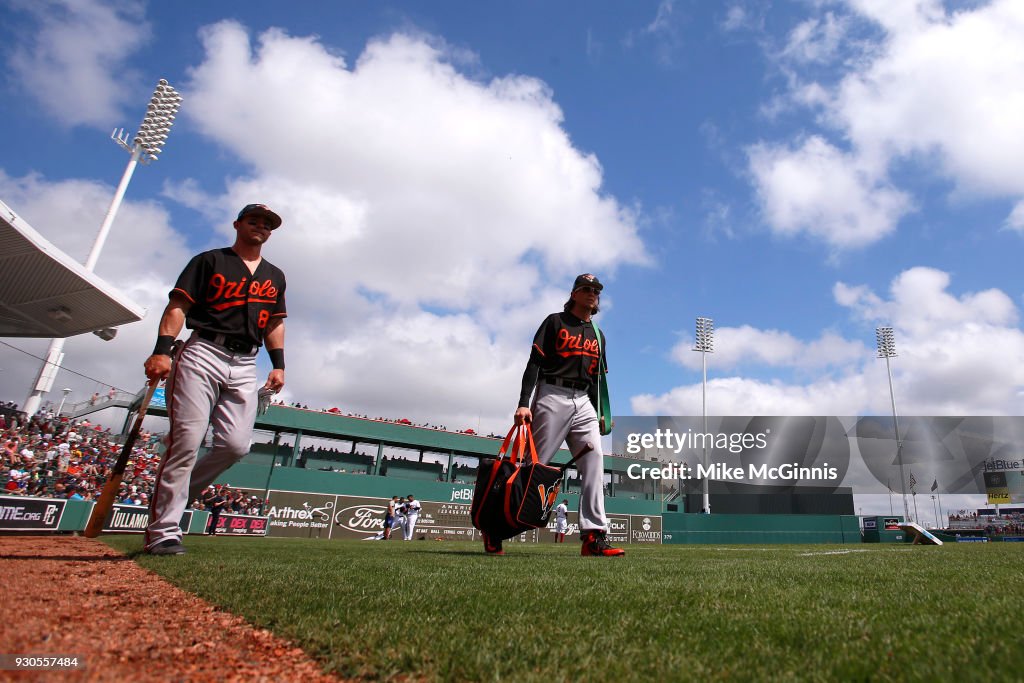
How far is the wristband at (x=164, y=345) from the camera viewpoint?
377 centimetres

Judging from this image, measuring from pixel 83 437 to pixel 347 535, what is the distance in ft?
40.4

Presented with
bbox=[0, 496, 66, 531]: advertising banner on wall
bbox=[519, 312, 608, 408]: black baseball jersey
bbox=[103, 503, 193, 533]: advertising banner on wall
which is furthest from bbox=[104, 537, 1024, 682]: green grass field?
bbox=[103, 503, 193, 533]: advertising banner on wall

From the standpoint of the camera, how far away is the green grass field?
3.93 ft

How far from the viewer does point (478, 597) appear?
86.9 inches

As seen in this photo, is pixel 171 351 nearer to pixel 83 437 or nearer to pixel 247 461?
pixel 83 437

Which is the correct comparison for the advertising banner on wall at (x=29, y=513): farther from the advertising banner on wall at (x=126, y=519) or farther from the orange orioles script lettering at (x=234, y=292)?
the orange orioles script lettering at (x=234, y=292)

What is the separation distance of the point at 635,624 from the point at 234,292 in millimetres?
3719

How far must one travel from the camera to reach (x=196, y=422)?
388 cm

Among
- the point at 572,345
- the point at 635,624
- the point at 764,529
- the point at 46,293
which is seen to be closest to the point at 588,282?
the point at 572,345

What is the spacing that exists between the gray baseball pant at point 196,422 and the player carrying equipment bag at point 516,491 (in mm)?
1913

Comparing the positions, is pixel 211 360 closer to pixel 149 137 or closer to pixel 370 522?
pixel 370 522

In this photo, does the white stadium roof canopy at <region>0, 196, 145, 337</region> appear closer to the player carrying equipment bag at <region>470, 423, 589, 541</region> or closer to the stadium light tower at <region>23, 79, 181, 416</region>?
the player carrying equipment bag at <region>470, 423, 589, 541</region>

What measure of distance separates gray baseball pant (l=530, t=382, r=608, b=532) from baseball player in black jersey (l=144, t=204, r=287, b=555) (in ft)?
8.41

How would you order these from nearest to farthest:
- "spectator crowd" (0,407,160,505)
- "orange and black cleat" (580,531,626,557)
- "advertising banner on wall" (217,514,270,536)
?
"orange and black cleat" (580,531,626,557) < "spectator crowd" (0,407,160,505) < "advertising banner on wall" (217,514,270,536)
